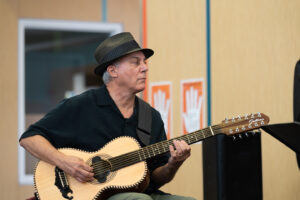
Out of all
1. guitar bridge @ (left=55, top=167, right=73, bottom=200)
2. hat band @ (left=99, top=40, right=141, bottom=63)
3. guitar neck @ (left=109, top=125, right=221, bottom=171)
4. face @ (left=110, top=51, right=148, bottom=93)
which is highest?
hat band @ (left=99, top=40, right=141, bottom=63)

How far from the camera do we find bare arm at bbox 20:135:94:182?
8.20ft

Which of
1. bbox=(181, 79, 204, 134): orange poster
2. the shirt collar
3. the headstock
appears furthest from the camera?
bbox=(181, 79, 204, 134): orange poster

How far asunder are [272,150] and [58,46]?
13.8 ft

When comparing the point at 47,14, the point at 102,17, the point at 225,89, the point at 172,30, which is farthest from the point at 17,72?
the point at 225,89

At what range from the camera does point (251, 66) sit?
131 inches

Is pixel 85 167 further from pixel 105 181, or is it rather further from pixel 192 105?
pixel 192 105

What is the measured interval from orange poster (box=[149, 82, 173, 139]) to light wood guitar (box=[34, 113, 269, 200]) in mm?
1556

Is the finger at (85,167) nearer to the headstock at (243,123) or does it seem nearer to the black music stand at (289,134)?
the headstock at (243,123)

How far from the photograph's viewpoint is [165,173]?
8.52 ft

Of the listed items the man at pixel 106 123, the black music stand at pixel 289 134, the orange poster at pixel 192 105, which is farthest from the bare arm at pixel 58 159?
the orange poster at pixel 192 105

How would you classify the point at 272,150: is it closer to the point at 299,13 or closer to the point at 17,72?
the point at 299,13

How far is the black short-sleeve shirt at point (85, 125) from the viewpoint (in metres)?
2.63

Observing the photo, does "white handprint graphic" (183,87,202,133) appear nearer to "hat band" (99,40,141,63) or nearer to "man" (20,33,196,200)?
"man" (20,33,196,200)

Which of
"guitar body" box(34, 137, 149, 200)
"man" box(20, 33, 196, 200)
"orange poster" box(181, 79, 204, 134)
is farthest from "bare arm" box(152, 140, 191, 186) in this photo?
"orange poster" box(181, 79, 204, 134)
